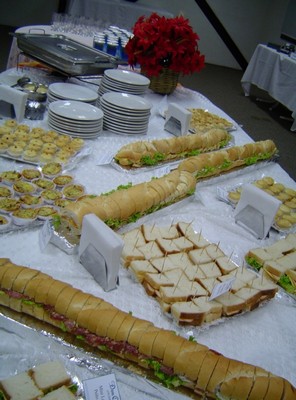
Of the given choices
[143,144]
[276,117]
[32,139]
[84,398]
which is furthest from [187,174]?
[276,117]

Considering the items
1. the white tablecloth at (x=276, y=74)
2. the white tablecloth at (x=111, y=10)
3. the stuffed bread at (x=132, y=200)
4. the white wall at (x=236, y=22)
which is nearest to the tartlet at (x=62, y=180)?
the stuffed bread at (x=132, y=200)

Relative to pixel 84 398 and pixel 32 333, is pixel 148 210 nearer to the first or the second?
pixel 32 333

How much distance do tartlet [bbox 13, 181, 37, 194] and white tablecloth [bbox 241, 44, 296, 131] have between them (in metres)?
4.89

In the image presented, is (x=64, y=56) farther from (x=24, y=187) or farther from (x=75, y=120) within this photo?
(x=24, y=187)

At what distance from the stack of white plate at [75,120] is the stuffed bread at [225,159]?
1.79 ft

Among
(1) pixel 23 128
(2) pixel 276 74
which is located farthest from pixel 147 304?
(2) pixel 276 74

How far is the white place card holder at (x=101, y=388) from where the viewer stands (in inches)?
42.2

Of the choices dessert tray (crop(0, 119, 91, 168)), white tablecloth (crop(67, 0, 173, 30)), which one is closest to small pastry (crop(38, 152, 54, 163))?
dessert tray (crop(0, 119, 91, 168))

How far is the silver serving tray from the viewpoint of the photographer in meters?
2.65

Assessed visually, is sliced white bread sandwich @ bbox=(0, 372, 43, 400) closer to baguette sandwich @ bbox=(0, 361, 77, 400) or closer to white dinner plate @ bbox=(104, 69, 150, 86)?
baguette sandwich @ bbox=(0, 361, 77, 400)

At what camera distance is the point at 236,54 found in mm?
8836

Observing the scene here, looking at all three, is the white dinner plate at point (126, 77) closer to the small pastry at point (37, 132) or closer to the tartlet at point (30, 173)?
the small pastry at point (37, 132)

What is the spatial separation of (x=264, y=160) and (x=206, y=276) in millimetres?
1327

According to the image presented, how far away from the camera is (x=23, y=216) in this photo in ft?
5.13
